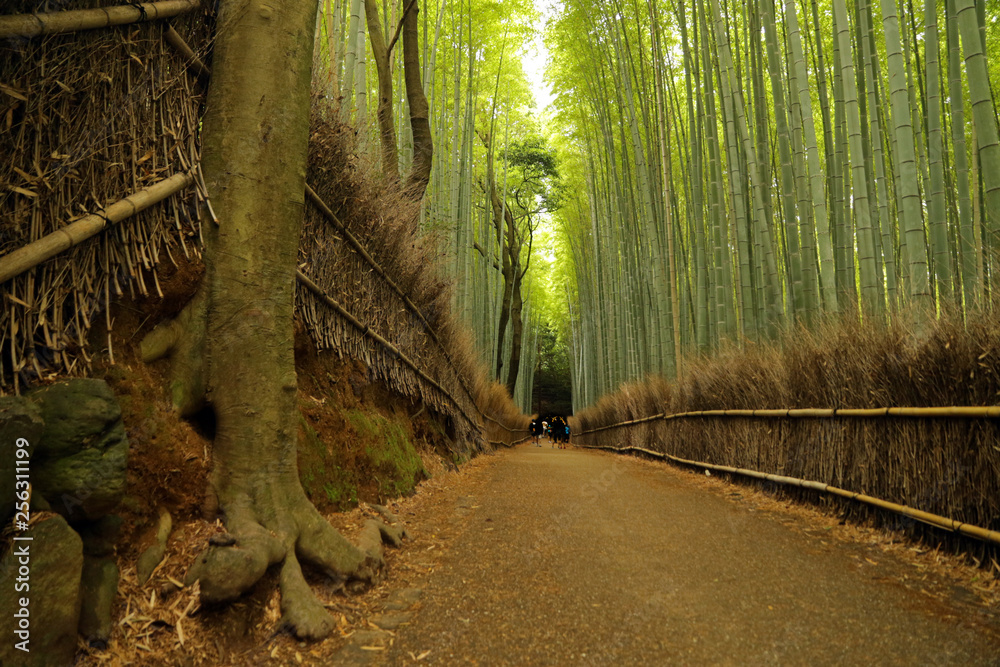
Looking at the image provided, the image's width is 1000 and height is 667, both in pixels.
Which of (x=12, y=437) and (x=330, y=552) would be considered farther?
(x=330, y=552)

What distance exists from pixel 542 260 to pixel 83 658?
81.1ft

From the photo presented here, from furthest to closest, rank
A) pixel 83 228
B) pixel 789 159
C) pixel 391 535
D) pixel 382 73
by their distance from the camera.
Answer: pixel 382 73 → pixel 789 159 → pixel 391 535 → pixel 83 228

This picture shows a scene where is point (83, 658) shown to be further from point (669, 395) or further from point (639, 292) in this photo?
point (639, 292)

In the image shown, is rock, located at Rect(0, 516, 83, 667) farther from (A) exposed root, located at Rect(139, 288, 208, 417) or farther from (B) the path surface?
(B) the path surface

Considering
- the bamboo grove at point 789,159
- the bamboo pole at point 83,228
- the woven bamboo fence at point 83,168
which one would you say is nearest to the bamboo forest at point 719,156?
A: the bamboo grove at point 789,159

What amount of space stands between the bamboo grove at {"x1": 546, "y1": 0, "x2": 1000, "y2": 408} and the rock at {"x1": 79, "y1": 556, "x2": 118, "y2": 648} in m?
3.17

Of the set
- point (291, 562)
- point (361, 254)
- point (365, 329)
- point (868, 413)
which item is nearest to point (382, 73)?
point (361, 254)

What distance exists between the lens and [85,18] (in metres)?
1.59

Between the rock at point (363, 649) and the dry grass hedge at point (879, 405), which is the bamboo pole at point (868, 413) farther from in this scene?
the rock at point (363, 649)

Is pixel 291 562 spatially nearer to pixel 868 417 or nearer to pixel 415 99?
pixel 868 417

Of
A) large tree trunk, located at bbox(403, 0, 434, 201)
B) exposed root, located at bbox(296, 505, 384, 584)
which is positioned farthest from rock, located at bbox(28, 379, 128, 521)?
large tree trunk, located at bbox(403, 0, 434, 201)

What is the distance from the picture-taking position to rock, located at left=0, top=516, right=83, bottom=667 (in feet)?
3.74

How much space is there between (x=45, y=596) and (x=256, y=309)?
102 cm

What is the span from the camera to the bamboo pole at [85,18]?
4.48 feet
